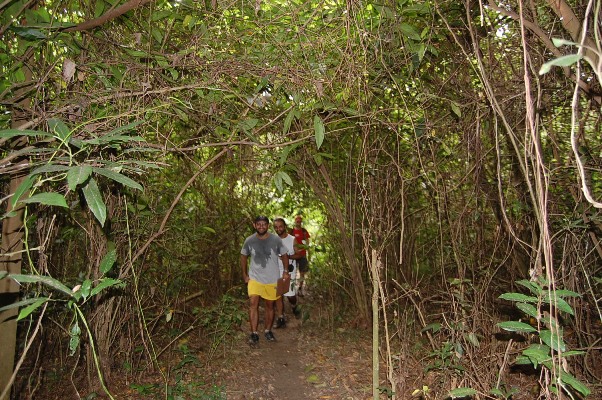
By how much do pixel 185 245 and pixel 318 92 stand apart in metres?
3.65

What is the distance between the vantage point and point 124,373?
15.6 feet

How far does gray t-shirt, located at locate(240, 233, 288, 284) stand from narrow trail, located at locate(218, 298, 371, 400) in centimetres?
85

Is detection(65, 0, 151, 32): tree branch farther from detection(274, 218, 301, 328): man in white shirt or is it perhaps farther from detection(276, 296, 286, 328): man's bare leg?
detection(276, 296, 286, 328): man's bare leg

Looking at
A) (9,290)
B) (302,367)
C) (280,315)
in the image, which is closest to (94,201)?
(9,290)

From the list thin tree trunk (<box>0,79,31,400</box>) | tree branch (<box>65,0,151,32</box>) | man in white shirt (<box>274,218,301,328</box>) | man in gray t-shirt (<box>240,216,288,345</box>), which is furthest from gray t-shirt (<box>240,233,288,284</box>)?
tree branch (<box>65,0,151,32</box>)

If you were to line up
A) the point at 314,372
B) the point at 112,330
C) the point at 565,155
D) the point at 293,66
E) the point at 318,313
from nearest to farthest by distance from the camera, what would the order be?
the point at 293,66 → the point at 565,155 → the point at 112,330 → the point at 314,372 → the point at 318,313

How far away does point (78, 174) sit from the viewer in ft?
4.52

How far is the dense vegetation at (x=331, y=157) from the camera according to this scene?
2191 millimetres

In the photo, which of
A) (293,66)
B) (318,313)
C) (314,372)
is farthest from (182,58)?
(318,313)

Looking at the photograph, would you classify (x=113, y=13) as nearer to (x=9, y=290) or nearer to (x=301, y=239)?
(x=9, y=290)

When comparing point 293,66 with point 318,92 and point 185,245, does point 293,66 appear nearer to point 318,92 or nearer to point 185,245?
point 318,92

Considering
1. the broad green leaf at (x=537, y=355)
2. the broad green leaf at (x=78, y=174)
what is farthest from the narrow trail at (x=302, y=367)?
the broad green leaf at (x=78, y=174)

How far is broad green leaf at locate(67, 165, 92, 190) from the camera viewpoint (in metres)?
1.33

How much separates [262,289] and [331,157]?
8.78 feet
